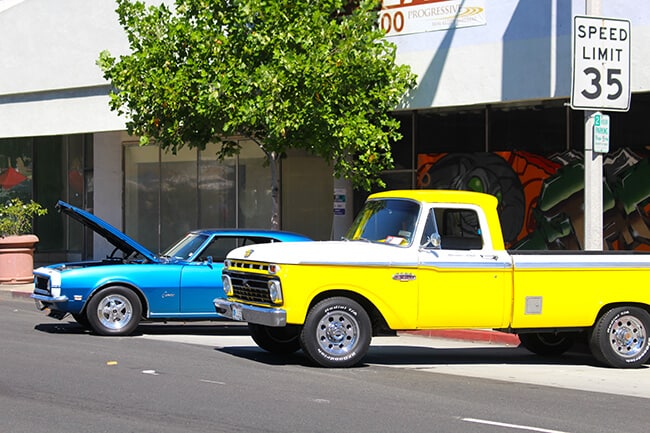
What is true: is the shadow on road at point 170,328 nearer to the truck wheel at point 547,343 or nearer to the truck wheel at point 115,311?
the truck wheel at point 115,311

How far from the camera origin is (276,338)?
1259 cm

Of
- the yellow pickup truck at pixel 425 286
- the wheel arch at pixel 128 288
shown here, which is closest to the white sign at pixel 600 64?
the yellow pickup truck at pixel 425 286

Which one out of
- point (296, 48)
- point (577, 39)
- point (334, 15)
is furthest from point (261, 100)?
point (577, 39)

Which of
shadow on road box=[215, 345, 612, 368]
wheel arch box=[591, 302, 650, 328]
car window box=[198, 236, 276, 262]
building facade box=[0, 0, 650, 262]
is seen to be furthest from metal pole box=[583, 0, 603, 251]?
car window box=[198, 236, 276, 262]

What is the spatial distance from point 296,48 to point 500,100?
4119mm

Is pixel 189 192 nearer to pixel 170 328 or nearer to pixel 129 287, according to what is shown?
pixel 170 328

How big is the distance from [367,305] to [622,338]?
332cm

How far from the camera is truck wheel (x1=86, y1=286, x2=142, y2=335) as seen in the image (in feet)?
47.1

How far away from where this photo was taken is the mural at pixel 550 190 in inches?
773

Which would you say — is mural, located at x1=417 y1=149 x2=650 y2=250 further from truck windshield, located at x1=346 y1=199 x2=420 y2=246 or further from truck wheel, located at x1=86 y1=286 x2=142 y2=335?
truck wheel, located at x1=86 y1=286 x2=142 y2=335

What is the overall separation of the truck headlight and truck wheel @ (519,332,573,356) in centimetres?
404

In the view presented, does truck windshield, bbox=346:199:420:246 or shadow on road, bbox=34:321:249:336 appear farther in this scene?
shadow on road, bbox=34:321:249:336

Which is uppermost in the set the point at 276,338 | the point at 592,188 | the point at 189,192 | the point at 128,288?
the point at 189,192

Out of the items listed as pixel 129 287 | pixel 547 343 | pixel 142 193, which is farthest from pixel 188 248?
pixel 142 193
